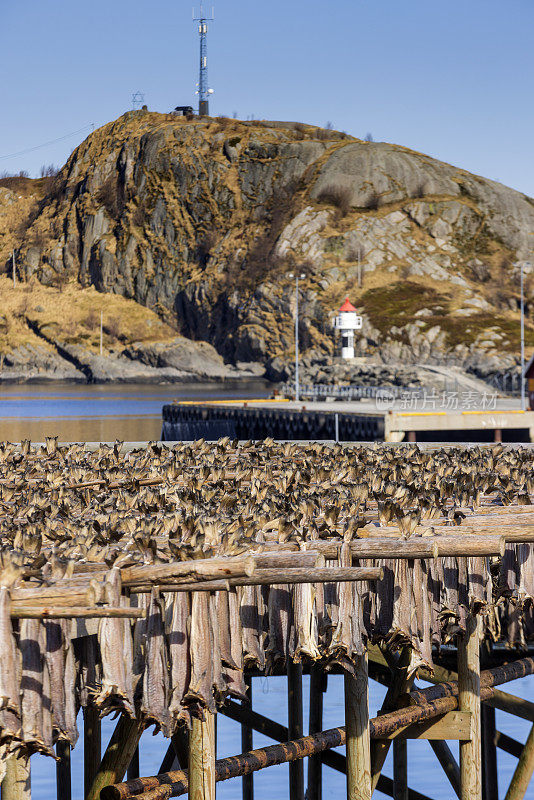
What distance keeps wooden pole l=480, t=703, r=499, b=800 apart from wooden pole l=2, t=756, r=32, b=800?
772 centimetres

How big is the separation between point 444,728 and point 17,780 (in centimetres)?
419

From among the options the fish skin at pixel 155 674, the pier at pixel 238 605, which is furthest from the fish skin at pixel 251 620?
the fish skin at pixel 155 674

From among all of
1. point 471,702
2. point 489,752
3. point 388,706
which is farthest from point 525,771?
point 489,752

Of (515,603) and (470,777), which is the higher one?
(515,603)

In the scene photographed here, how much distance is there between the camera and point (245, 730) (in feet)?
44.4

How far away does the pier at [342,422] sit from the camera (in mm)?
52000

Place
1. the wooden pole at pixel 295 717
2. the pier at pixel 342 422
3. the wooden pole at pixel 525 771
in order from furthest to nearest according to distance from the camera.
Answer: the pier at pixel 342 422
the wooden pole at pixel 295 717
the wooden pole at pixel 525 771

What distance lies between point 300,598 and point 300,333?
18615 centimetres

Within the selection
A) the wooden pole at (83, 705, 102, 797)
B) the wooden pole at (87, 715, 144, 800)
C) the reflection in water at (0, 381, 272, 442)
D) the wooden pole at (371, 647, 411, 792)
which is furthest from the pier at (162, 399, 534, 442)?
the wooden pole at (87, 715, 144, 800)

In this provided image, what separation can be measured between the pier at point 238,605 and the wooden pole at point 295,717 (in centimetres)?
133

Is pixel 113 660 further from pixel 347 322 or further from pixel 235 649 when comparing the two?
pixel 347 322

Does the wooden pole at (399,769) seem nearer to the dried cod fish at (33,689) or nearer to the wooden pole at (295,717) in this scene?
the wooden pole at (295,717)

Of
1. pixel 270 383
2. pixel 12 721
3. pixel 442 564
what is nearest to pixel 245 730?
pixel 442 564

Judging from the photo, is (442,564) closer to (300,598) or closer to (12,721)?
(300,598)
